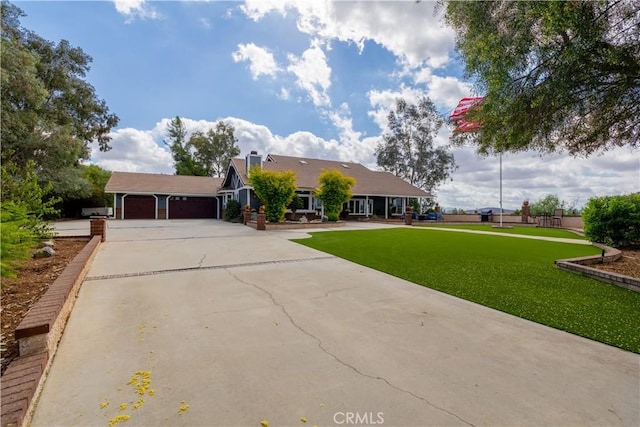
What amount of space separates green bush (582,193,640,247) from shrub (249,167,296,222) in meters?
12.7

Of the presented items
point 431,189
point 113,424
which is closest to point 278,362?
point 113,424

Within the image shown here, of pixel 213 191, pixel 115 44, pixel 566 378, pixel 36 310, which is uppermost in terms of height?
pixel 115 44

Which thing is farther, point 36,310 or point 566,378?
point 36,310

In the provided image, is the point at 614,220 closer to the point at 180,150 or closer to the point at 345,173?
the point at 345,173

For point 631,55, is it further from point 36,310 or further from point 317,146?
point 317,146

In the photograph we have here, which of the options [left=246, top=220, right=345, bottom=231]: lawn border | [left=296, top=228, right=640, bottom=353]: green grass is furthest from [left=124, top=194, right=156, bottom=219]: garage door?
[left=296, top=228, right=640, bottom=353]: green grass

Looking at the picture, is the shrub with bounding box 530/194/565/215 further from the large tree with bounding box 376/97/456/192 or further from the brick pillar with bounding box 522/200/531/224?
the large tree with bounding box 376/97/456/192

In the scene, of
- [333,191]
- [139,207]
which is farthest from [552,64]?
[139,207]

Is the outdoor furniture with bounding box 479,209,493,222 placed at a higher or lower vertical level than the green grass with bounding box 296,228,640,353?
higher

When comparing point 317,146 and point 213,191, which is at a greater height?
point 317,146

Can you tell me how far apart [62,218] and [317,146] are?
2355cm

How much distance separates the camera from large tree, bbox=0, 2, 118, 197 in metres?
13.7

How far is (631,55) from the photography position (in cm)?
510

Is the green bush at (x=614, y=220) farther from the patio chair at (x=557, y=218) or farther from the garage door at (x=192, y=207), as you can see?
the garage door at (x=192, y=207)
